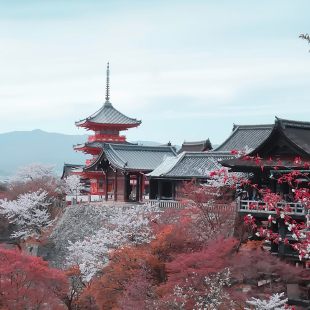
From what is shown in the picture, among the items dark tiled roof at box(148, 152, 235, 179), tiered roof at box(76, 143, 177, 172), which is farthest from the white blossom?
dark tiled roof at box(148, 152, 235, 179)

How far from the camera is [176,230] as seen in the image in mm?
23797

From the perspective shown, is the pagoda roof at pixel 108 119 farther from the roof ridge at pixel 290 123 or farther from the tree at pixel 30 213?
the roof ridge at pixel 290 123

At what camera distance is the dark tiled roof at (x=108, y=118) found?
162 feet

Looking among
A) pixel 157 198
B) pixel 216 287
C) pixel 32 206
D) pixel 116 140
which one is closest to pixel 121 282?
pixel 216 287

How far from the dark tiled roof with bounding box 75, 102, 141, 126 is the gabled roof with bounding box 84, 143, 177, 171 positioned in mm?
9458

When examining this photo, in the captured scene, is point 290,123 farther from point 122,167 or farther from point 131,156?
point 131,156

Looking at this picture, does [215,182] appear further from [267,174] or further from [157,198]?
[157,198]

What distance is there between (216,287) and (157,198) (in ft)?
49.0

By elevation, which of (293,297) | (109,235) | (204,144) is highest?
(204,144)

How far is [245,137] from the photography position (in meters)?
36.1

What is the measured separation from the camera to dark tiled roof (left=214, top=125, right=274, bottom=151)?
3516 centimetres

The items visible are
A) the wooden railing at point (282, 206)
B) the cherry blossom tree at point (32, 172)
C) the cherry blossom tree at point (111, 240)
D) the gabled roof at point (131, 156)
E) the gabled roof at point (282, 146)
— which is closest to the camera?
the wooden railing at point (282, 206)

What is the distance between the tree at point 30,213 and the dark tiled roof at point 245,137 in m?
16.2

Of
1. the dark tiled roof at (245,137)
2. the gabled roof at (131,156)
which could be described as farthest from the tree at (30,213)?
the dark tiled roof at (245,137)
